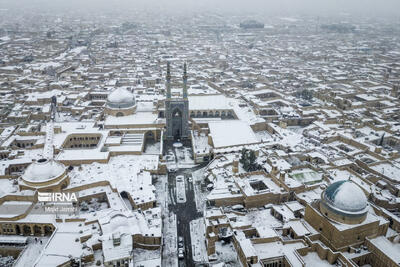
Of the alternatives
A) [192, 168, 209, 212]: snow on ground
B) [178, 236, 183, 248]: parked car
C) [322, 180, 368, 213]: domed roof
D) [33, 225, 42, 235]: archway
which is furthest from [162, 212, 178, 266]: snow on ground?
[322, 180, 368, 213]: domed roof

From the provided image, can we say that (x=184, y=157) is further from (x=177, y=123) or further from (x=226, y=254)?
(x=226, y=254)

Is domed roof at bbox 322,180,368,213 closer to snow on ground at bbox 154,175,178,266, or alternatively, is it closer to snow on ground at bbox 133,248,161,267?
snow on ground at bbox 154,175,178,266

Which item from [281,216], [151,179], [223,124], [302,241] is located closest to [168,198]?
[151,179]

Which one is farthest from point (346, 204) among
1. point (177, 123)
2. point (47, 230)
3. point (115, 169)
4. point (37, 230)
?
point (177, 123)

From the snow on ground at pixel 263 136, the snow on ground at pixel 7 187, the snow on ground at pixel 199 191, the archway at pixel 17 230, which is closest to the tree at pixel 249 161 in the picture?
the snow on ground at pixel 199 191

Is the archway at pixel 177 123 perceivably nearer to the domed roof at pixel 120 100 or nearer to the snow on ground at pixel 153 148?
the snow on ground at pixel 153 148

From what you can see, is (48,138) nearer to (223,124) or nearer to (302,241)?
(223,124)
